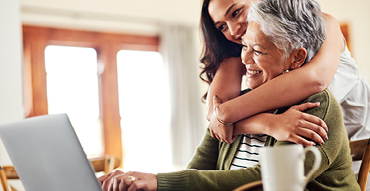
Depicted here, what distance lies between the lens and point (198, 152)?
138 cm

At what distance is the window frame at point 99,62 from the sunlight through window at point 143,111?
0.35 feet

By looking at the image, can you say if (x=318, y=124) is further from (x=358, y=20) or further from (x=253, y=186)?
(x=358, y=20)

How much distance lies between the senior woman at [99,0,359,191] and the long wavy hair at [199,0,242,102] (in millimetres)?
348

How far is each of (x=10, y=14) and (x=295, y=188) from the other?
7.86ft

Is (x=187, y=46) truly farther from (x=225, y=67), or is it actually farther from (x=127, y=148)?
(x=225, y=67)

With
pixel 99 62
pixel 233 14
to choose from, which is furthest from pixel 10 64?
pixel 99 62

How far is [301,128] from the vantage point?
91 cm

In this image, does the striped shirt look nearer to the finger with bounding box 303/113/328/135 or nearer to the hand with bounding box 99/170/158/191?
the finger with bounding box 303/113/328/135

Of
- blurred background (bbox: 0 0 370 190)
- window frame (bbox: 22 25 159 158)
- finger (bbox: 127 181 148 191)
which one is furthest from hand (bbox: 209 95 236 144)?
window frame (bbox: 22 25 159 158)

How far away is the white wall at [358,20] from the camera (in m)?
5.33

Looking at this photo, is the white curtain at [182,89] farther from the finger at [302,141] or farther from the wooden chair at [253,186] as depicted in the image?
the wooden chair at [253,186]

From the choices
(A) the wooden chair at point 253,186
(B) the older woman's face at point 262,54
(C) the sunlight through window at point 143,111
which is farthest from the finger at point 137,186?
(C) the sunlight through window at point 143,111

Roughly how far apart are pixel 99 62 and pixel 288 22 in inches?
179

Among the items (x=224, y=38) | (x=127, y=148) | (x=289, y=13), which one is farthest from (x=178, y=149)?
(x=289, y=13)
